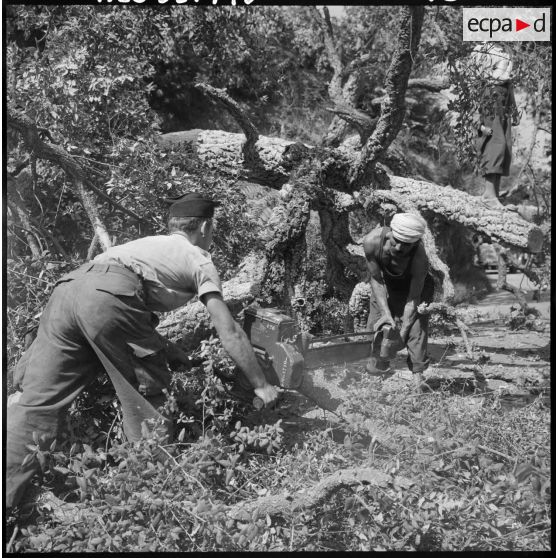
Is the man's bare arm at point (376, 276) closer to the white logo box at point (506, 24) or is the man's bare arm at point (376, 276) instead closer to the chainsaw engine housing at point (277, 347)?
the white logo box at point (506, 24)

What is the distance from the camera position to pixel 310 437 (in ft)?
12.2

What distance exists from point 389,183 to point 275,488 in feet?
12.5

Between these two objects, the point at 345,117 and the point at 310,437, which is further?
the point at 345,117

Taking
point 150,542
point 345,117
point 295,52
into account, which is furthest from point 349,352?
point 295,52

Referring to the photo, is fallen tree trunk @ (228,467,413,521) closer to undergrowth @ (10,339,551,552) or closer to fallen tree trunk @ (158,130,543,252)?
undergrowth @ (10,339,551,552)

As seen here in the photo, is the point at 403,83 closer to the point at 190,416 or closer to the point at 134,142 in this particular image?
the point at 134,142

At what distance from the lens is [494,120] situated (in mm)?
5855

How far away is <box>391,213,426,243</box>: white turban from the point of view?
4.55 m

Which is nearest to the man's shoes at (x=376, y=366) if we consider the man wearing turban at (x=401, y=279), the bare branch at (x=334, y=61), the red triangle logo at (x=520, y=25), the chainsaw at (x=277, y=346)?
the man wearing turban at (x=401, y=279)

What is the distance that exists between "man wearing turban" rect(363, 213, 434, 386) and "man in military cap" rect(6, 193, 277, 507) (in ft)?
6.15

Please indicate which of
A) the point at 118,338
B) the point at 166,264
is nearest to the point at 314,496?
the point at 118,338

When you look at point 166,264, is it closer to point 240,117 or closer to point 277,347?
point 277,347

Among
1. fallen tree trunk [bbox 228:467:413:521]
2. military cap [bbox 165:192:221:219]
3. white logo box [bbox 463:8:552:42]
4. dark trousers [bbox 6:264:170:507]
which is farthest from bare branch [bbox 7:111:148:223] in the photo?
white logo box [bbox 463:8:552:42]

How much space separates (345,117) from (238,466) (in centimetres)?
375
